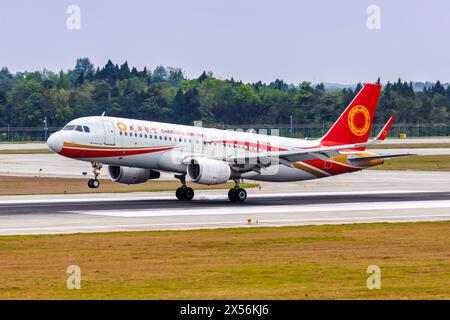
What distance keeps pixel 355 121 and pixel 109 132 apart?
54.9ft

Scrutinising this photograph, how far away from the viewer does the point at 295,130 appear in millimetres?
170750

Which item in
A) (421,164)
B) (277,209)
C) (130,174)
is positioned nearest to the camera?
(277,209)

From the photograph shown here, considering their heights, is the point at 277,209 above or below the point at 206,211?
below

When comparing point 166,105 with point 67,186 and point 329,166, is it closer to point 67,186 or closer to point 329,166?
point 67,186

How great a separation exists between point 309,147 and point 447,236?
71.9ft

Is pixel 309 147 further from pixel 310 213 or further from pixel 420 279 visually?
pixel 420 279

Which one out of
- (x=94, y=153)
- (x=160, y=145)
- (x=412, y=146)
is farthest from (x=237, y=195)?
(x=412, y=146)

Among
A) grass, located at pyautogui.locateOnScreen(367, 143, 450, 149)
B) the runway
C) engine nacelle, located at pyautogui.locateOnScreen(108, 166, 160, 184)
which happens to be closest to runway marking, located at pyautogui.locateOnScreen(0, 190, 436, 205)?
the runway

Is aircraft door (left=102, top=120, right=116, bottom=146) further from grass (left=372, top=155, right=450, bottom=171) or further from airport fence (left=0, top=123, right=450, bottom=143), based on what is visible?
airport fence (left=0, top=123, right=450, bottom=143)

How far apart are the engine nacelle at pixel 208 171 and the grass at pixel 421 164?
150ft

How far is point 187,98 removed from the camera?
593 feet

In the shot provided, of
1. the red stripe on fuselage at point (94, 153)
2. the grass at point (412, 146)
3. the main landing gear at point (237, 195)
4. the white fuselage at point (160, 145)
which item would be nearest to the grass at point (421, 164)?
the grass at point (412, 146)

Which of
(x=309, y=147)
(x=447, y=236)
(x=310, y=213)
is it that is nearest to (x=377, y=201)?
(x=309, y=147)
